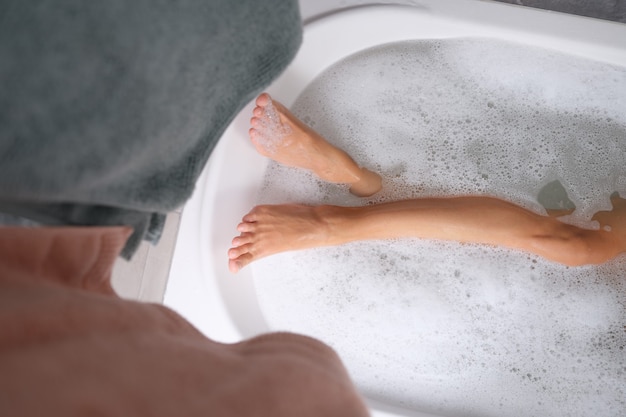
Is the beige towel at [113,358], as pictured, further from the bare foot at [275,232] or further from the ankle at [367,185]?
the ankle at [367,185]

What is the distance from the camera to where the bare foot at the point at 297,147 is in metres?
1.05

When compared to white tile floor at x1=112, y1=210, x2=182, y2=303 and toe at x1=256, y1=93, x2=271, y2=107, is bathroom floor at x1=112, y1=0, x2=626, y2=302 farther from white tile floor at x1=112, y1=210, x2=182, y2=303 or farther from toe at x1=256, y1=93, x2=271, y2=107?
toe at x1=256, y1=93, x2=271, y2=107

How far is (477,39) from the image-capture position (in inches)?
44.3

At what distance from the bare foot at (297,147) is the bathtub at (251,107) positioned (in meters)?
0.06

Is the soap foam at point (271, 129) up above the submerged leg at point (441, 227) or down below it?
above

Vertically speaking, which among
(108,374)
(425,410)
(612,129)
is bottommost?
(425,410)

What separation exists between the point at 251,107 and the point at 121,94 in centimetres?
51

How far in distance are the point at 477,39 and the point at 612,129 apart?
1.20 ft

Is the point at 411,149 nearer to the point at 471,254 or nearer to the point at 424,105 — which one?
the point at 424,105

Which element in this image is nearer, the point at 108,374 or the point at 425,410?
the point at 108,374

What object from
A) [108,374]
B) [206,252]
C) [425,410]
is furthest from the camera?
[425,410]

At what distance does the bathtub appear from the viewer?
1.04m

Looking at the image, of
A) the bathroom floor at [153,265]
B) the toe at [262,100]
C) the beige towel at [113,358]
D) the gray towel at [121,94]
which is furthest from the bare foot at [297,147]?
the beige towel at [113,358]

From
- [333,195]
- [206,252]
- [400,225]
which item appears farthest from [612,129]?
[206,252]
